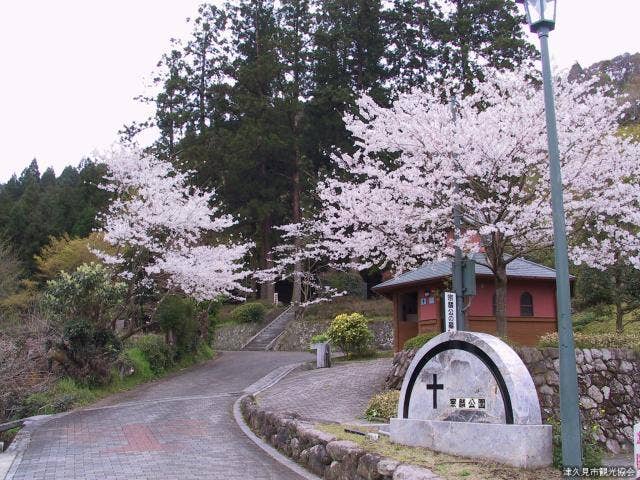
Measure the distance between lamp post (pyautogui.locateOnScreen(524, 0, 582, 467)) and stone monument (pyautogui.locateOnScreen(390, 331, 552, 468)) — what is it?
1.05m

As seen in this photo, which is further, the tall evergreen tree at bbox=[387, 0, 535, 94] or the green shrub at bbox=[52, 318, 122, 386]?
the tall evergreen tree at bbox=[387, 0, 535, 94]

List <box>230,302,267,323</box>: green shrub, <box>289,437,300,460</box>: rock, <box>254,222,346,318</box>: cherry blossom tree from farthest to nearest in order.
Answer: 1. <box>230,302,267,323</box>: green shrub
2. <box>254,222,346,318</box>: cherry blossom tree
3. <box>289,437,300,460</box>: rock

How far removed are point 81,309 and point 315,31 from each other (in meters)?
22.7

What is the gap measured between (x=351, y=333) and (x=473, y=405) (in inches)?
568

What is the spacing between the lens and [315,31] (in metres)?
34.2

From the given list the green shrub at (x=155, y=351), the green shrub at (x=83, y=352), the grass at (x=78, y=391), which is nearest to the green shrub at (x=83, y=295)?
the green shrub at (x=83, y=352)

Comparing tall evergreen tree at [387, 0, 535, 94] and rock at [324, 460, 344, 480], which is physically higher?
tall evergreen tree at [387, 0, 535, 94]

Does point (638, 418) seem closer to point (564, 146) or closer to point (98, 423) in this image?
point (564, 146)

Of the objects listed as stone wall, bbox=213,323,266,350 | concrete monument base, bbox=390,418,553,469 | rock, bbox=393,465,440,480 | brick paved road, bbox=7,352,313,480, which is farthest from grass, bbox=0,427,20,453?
stone wall, bbox=213,323,266,350

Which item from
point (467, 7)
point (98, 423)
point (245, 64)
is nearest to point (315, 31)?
point (245, 64)

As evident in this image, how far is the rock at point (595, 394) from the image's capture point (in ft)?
35.7

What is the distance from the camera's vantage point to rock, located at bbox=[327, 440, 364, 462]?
25.4 ft

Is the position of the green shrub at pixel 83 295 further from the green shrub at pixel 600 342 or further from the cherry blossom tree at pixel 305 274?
the cherry blossom tree at pixel 305 274

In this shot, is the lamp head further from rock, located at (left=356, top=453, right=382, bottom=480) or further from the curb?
the curb
